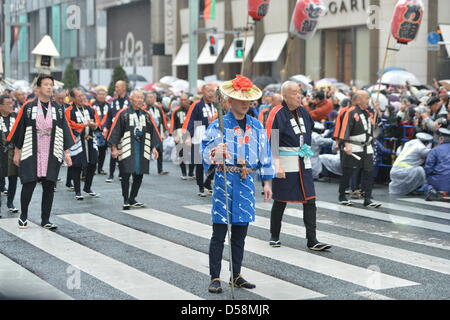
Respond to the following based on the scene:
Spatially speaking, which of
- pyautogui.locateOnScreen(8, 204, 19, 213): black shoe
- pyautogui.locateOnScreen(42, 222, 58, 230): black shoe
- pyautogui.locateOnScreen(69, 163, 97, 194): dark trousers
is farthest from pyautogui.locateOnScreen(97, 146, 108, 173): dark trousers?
pyautogui.locateOnScreen(42, 222, 58, 230): black shoe

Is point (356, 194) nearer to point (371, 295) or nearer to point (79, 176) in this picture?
point (79, 176)

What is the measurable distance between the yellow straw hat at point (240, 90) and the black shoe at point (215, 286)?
→ 1577mm

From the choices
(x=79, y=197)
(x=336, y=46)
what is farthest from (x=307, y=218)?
(x=336, y=46)

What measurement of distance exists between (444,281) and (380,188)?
779cm

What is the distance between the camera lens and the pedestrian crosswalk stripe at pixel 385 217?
10.5 m

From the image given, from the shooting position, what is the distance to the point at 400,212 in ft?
38.4

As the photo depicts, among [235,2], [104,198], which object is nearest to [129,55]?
[235,2]

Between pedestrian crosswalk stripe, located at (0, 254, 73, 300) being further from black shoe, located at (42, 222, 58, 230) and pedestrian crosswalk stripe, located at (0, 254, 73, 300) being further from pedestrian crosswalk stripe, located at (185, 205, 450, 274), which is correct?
pedestrian crosswalk stripe, located at (185, 205, 450, 274)

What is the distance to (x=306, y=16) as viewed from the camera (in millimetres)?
17281

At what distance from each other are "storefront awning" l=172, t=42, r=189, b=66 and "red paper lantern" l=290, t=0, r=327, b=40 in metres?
30.9

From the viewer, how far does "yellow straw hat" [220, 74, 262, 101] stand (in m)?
6.61

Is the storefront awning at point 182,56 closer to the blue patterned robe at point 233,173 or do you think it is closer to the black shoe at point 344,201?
the black shoe at point 344,201

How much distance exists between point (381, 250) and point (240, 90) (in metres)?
3.05
